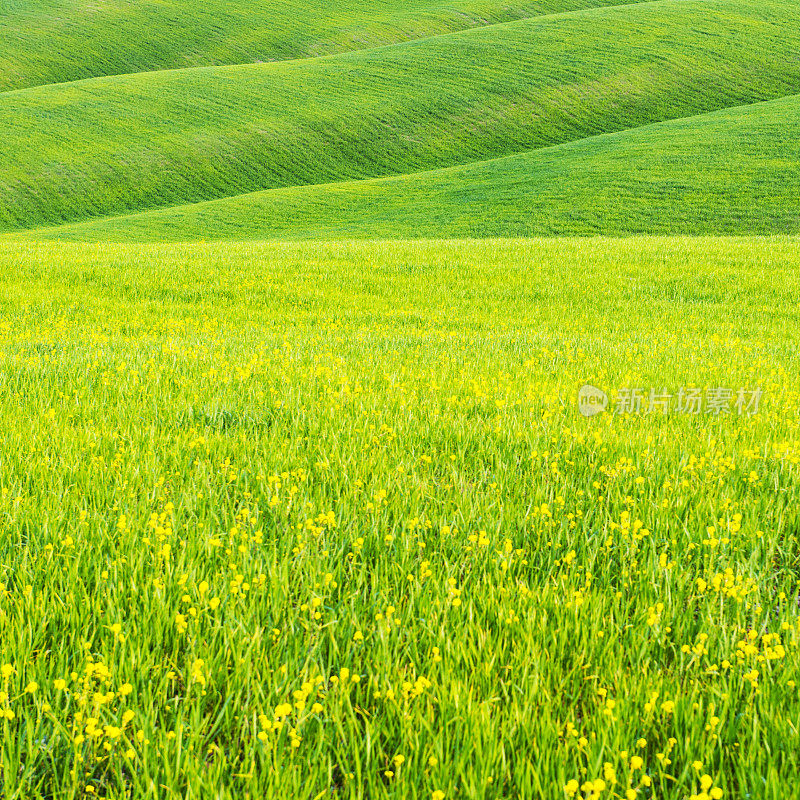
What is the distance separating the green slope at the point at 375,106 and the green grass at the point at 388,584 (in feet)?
176

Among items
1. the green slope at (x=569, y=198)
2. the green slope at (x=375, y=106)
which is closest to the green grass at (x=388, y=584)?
the green slope at (x=569, y=198)

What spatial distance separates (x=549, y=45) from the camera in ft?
257

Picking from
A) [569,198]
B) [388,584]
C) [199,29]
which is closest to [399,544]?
[388,584]

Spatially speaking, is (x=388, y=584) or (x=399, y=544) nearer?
(x=388, y=584)

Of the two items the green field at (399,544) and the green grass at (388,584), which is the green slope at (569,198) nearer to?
the green field at (399,544)

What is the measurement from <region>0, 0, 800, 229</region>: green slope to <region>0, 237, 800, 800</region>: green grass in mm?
53706

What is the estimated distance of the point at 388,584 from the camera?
9.24 feet

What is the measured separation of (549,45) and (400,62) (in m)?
18.6

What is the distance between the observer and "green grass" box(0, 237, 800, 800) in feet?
6.39

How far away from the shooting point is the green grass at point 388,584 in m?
1.95

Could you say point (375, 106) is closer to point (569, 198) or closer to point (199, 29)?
point (569, 198)

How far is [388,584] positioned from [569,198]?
4024cm

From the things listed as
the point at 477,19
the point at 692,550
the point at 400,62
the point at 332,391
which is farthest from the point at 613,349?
the point at 477,19

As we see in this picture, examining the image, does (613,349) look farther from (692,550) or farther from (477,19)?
(477,19)
